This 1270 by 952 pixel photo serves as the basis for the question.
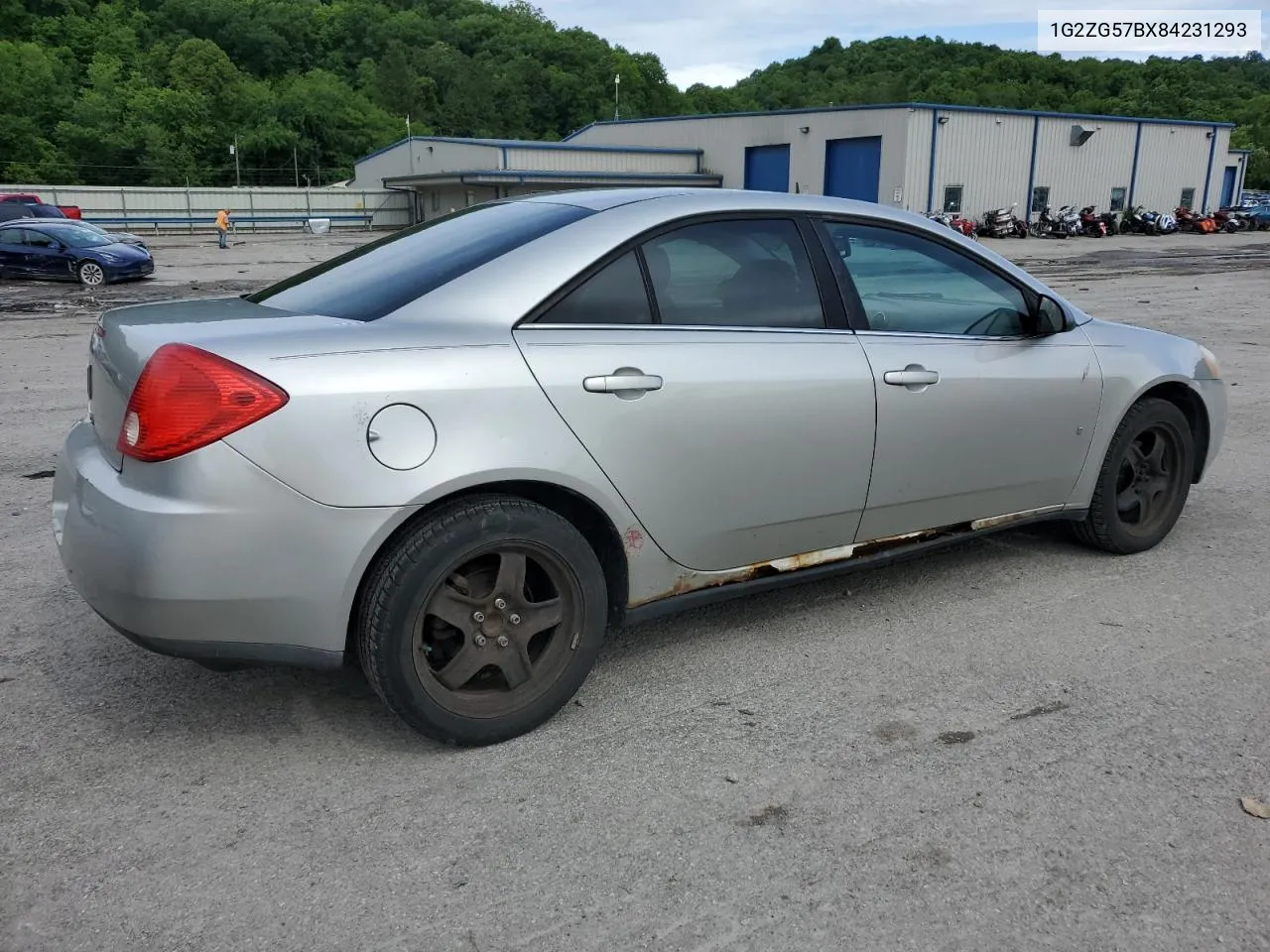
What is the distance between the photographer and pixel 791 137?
1868 inches

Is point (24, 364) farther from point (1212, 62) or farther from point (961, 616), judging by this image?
point (1212, 62)

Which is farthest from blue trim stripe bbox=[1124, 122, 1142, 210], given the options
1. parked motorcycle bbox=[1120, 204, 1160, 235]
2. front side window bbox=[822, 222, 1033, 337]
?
front side window bbox=[822, 222, 1033, 337]

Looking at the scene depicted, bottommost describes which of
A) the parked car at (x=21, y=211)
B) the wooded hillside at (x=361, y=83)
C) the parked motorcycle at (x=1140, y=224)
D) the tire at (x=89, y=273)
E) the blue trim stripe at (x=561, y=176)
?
the tire at (x=89, y=273)

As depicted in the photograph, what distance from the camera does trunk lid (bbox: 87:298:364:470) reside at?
285 centimetres

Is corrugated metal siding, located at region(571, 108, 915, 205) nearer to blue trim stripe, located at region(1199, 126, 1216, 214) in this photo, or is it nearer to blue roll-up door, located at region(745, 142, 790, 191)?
blue roll-up door, located at region(745, 142, 790, 191)

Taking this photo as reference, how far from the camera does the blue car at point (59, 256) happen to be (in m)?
21.9

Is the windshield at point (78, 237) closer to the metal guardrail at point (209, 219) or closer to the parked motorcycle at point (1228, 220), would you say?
the metal guardrail at point (209, 219)

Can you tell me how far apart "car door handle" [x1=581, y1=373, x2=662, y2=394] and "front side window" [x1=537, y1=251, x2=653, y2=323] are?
20 centimetres

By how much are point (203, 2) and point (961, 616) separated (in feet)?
429

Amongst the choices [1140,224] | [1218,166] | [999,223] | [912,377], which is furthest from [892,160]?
[912,377]

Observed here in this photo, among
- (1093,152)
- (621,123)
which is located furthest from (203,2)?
(1093,152)

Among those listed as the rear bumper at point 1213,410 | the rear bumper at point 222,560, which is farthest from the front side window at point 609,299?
the rear bumper at point 1213,410

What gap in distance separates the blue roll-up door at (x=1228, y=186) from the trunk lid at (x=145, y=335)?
66105 millimetres

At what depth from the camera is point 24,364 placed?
10.7 metres
